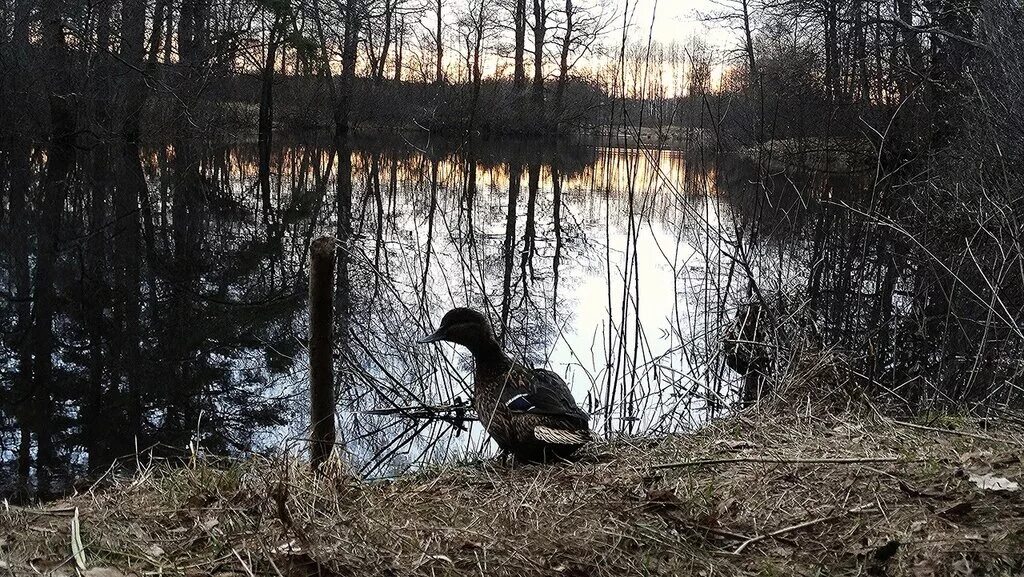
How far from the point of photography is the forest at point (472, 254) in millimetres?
5660

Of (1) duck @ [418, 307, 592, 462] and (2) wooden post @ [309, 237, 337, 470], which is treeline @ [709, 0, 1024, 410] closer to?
(1) duck @ [418, 307, 592, 462]

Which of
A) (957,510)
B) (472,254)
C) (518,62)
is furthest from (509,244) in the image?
(518,62)

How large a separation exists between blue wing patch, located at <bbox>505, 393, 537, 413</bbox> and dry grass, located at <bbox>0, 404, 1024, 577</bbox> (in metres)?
0.74

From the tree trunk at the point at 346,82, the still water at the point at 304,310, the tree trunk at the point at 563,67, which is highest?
the tree trunk at the point at 346,82

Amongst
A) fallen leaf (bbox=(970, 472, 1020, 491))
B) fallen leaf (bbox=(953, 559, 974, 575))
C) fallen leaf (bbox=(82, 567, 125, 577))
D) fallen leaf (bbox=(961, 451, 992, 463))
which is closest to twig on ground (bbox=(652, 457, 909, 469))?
fallen leaf (bbox=(961, 451, 992, 463))

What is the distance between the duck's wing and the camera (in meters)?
4.38

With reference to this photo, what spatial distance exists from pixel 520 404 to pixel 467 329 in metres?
0.58

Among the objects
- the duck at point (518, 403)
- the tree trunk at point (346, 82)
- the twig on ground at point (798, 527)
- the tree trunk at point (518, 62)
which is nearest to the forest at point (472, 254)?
the duck at point (518, 403)

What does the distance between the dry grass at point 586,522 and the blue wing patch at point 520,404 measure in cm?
74

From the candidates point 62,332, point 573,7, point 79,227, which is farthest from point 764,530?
point 573,7

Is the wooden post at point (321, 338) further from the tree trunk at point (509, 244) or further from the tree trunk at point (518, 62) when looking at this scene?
the tree trunk at point (518, 62)

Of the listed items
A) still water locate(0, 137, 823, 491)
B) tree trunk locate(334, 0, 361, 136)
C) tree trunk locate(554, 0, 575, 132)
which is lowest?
still water locate(0, 137, 823, 491)

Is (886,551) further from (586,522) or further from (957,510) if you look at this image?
(586,522)

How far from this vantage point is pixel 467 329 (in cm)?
477
